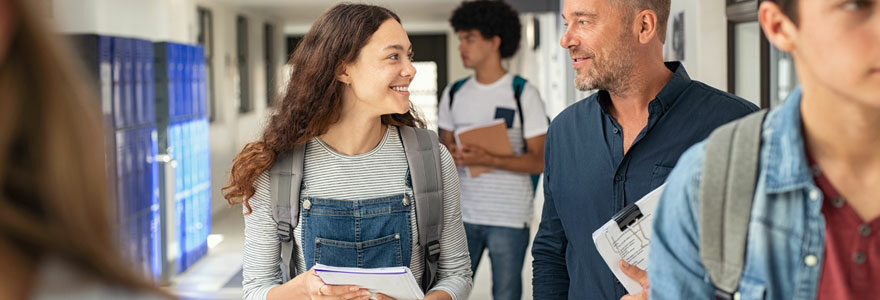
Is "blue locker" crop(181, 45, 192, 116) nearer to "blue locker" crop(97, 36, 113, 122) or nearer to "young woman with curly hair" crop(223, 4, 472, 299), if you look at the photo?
"blue locker" crop(97, 36, 113, 122)

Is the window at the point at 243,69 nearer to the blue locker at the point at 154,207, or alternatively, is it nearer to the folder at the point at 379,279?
the blue locker at the point at 154,207

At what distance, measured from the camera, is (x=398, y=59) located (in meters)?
2.30

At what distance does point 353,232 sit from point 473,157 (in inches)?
75.9

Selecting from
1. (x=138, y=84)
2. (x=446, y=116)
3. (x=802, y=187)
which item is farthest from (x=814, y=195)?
(x=138, y=84)

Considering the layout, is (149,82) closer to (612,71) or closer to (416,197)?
(416,197)

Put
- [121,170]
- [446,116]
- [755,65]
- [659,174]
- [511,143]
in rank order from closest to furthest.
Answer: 1. [659,174]
2. [755,65]
3. [511,143]
4. [446,116]
5. [121,170]

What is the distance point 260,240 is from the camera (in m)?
2.20

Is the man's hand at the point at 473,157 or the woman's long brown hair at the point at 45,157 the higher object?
the woman's long brown hair at the point at 45,157

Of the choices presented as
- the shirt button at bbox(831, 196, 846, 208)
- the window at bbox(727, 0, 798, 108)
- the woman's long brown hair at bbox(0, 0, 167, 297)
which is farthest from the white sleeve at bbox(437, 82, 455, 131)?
the woman's long brown hair at bbox(0, 0, 167, 297)

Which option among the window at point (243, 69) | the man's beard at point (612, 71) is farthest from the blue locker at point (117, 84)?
the window at point (243, 69)

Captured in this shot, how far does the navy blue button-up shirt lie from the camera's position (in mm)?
1964

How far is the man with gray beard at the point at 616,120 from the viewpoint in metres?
1.97

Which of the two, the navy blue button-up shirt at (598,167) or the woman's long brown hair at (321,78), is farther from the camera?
the woman's long brown hair at (321,78)

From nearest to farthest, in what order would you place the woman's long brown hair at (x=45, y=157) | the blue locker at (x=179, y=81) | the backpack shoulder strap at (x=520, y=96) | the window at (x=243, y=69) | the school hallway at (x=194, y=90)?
the woman's long brown hair at (x=45, y=157)
the school hallway at (x=194, y=90)
the backpack shoulder strap at (x=520, y=96)
the blue locker at (x=179, y=81)
the window at (x=243, y=69)
